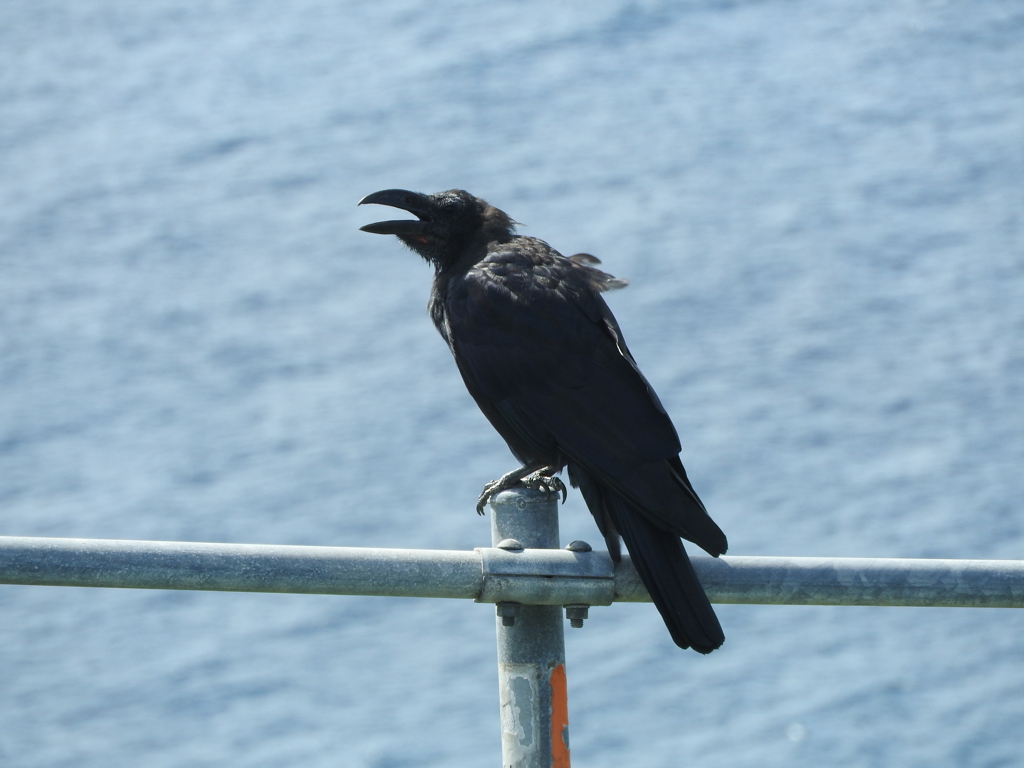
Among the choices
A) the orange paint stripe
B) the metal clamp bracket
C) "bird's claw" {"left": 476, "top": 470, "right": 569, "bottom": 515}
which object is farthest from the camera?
"bird's claw" {"left": 476, "top": 470, "right": 569, "bottom": 515}

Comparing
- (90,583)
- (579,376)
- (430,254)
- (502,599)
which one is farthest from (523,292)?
(90,583)

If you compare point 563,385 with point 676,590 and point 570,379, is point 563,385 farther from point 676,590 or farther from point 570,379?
point 676,590

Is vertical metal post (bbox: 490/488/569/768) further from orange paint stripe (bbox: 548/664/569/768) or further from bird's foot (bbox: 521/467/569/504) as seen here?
bird's foot (bbox: 521/467/569/504)

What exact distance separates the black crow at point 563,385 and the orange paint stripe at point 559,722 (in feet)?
0.91

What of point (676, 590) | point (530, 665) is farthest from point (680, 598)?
point (530, 665)

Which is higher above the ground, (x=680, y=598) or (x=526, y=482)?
(x=526, y=482)

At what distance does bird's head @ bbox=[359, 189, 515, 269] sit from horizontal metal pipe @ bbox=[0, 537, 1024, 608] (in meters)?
2.04

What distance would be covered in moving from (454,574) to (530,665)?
0.89ft

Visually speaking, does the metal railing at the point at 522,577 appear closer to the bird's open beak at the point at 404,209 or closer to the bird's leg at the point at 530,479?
the bird's leg at the point at 530,479

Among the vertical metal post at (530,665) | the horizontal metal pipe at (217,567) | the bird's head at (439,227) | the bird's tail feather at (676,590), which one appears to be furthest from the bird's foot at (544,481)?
the horizontal metal pipe at (217,567)

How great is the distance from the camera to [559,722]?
201 cm

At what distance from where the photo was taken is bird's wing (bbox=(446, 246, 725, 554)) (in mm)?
2697

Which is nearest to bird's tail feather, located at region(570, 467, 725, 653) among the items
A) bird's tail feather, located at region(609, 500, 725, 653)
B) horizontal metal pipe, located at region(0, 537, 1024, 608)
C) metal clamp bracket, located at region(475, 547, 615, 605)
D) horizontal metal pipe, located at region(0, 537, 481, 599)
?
bird's tail feather, located at region(609, 500, 725, 653)

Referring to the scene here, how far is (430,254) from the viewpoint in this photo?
404 cm
